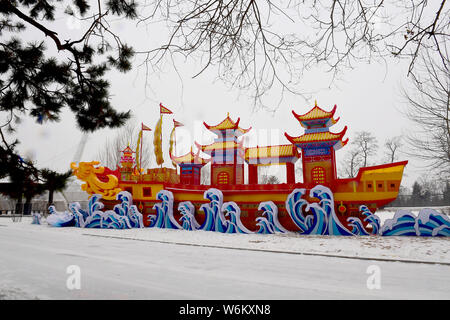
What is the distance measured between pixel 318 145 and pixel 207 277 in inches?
362

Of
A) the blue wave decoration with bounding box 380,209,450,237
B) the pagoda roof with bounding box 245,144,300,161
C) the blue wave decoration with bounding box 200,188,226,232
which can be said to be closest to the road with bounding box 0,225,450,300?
the blue wave decoration with bounding box 380,209,450,237

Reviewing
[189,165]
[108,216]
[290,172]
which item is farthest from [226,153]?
[108,216]

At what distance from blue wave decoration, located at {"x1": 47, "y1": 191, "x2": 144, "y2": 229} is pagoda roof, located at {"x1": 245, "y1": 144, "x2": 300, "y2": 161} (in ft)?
20.6

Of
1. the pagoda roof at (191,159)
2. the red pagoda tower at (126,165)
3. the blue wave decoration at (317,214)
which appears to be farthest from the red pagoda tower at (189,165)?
the blue wave decoration at (317,214)

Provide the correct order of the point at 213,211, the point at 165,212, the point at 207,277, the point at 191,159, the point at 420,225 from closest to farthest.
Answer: the point at 207,277, the point at 420,225, the point at 213,211, the point at 165,212, the point at 191,159

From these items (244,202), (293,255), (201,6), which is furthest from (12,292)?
(244,202)

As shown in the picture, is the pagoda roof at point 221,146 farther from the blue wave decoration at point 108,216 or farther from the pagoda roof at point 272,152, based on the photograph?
the blue wave decoration at point 108,216

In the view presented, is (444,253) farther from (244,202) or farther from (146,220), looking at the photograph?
(146,220)

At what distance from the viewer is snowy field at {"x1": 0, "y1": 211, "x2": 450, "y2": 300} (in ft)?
11.4

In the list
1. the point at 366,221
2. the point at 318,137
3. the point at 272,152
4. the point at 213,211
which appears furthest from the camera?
the point at 272,152

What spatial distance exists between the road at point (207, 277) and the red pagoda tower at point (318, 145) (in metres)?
6.07

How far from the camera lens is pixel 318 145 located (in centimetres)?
1190

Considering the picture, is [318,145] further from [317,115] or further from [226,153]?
[226,153]

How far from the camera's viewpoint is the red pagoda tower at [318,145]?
11656 mm
